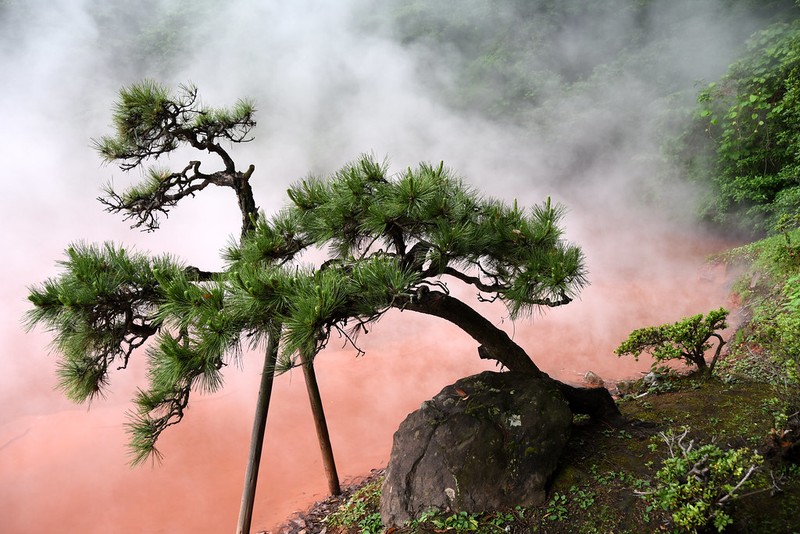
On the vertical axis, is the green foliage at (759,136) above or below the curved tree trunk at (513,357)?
above

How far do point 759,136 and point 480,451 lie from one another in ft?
23.2

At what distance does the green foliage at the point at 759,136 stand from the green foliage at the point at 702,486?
5.31m

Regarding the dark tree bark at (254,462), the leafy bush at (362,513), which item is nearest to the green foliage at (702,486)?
Answer: the leafy bush at (362,513)

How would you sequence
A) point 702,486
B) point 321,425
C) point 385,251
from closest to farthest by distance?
1. point 702,486
2. point 385,251
3. point 321,425

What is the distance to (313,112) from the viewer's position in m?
10.4

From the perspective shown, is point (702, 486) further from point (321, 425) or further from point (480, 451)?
point (321, 425)

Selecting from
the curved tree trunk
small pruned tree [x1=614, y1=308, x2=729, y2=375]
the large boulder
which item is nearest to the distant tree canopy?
the curved tree trunk

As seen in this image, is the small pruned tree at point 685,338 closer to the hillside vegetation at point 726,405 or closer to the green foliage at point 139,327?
the hillside vegetation at point 726,405

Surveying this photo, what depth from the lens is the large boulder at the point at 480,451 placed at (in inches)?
92.6

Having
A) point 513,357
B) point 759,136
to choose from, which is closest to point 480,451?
point 513,357

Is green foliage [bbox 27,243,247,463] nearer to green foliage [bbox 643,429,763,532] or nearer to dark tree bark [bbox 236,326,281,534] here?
dark tree bark [bbox 236,326,281,534]

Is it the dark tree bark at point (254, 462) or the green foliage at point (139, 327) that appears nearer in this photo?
the green foliage at point (139, 327)

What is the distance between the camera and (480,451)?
2.41m

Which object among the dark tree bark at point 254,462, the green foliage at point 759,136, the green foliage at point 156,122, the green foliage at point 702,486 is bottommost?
the green foliage at point 702,486
